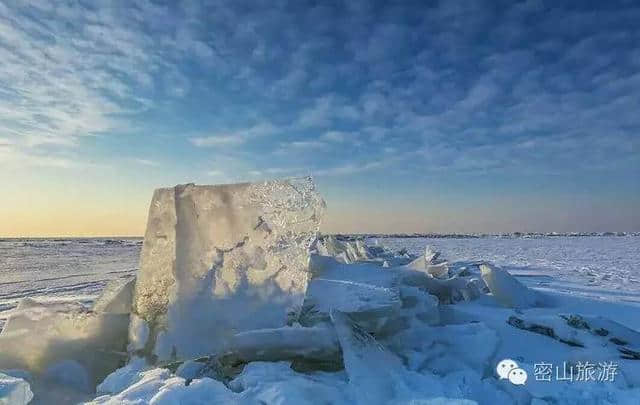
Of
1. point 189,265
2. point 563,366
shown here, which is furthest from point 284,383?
point 563,366

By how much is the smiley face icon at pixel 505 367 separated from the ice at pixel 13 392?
2261 millimetres

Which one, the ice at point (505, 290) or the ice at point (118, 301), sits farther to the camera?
the ice at point (505, 290)

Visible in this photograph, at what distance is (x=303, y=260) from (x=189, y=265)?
2.41ft

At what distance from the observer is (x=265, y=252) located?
2.90 metres

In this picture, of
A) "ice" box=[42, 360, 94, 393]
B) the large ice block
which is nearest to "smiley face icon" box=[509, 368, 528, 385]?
the large ice block

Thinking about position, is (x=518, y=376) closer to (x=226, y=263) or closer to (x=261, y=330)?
(x=261, y=330)

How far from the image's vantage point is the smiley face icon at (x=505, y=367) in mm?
2523

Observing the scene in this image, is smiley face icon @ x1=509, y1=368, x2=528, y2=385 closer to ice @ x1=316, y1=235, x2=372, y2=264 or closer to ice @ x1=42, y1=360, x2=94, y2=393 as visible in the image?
ice @ x1=42, y1=360, x2=94, y2=393

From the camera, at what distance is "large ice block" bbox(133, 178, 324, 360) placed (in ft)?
9.25

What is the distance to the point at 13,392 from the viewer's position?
6.60ft

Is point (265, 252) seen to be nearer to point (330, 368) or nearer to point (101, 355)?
point (330, 368)

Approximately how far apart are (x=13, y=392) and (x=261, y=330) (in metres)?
1.12

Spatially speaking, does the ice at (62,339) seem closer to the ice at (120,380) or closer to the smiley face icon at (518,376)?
the ice at (120,380)

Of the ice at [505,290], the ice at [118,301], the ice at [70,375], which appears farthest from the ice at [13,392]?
the ice at [505,290]
